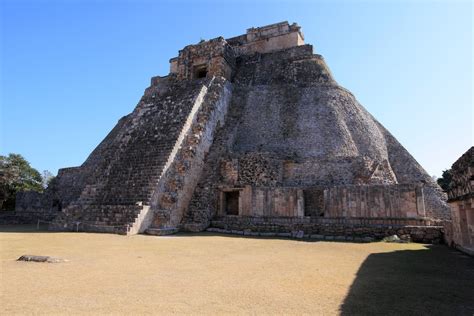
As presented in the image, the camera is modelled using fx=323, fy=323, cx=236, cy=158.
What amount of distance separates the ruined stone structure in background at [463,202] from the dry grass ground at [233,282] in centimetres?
61

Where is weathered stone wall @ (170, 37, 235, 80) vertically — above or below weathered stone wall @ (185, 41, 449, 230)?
above

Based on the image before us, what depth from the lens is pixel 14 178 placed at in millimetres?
25891

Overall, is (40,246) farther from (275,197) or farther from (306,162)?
(306,162)

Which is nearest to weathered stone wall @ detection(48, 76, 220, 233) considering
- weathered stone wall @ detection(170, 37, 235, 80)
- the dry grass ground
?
weathered stone wall @ detection(170, 37, 235, 80)

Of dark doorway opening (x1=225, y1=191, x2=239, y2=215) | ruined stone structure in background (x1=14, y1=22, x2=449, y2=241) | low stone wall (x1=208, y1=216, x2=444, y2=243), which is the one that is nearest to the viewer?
low stone wall (x1=208, y1=216, x2=444, y2=243)

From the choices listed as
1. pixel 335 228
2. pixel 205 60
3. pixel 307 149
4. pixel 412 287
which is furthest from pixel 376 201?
pixel 205 60

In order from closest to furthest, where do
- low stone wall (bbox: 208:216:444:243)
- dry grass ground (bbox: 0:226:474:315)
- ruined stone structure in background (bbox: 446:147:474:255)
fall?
dry grass ground (bbox: 0:226:474:315) → ruined stone structure in background (bbox: 446:147:474:255) → low stone wall (bbox: 208:216:444:243)

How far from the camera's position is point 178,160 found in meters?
14.1

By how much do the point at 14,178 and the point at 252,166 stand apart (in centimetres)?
2190

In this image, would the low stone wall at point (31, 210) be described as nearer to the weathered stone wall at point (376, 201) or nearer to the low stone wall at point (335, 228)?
the low stone wall at point (335, 228)

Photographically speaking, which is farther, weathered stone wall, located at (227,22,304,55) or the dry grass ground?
weathered stone wall, located at (227,22,304,55)

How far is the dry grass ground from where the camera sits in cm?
344

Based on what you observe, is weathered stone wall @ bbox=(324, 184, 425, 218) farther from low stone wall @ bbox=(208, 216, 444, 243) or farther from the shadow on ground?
the shadow on ground

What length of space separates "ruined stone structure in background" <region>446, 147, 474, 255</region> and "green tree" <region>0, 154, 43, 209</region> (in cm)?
2666
